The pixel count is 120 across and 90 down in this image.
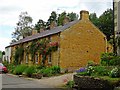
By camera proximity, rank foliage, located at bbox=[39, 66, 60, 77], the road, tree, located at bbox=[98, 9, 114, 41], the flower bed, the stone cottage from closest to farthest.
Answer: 1. the flower bed
2. the road
3. foliage, located at bbox=[39, 66, 60, 77]
4. the stone cottage
5. tree, located at bbox=[98, 9, 114, 41]

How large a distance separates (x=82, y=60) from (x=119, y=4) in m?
18.7

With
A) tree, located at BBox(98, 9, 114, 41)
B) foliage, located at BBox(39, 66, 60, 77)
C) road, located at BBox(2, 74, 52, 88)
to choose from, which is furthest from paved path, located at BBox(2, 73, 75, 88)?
tree, located at BBox(98, 9, 114, 41)

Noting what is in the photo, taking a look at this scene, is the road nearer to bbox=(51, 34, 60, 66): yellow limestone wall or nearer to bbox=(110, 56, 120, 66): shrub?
bbox=(110, 56, 120, 66): shrub

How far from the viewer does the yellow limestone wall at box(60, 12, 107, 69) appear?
3609 cm

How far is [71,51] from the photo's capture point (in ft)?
120

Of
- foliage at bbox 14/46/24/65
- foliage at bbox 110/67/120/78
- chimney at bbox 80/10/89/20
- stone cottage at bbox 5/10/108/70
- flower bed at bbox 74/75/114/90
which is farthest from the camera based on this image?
foliage at bbox 14/46/24/65

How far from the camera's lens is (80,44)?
123 ft

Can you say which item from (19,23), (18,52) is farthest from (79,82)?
(19,23)

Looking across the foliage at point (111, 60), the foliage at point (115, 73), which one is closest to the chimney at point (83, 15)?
the foliage at point (111, 60)

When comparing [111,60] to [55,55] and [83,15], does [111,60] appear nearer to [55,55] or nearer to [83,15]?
[55,55]

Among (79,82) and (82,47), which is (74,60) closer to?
(82,47)

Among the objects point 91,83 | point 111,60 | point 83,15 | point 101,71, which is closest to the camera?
point 91,83

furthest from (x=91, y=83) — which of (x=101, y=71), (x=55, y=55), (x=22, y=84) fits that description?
(x=55, y=55)

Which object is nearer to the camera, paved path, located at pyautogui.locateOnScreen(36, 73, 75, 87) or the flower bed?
the flower bed
